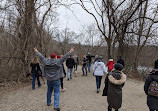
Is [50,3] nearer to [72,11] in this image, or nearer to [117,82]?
[72,11]

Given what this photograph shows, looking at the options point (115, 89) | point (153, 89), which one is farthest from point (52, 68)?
point (153, 89)

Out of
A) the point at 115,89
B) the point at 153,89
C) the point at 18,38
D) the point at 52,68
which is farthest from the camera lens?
the point at 18,38

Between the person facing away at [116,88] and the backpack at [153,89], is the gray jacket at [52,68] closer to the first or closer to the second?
the person facing away at [116,88]

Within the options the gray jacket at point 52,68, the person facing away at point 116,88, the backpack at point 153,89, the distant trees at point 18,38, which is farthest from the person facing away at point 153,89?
the distant trees at point 18,38

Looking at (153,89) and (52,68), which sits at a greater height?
(52,68)

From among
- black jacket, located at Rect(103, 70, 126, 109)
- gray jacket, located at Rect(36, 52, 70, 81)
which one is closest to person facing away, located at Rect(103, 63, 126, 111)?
black jacket, located at Rect(103, 70, 126, 109)

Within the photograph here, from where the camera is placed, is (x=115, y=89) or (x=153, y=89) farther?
(x=115, y=89)

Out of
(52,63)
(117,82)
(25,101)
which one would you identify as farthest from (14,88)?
(117,82)

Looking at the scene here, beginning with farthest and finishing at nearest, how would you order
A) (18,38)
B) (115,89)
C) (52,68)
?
(18,38) → (52,68) → (115,89)

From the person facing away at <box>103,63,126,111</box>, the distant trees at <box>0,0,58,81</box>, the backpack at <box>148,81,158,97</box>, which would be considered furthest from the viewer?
the distant trees at <box>0,0,58,81</box>

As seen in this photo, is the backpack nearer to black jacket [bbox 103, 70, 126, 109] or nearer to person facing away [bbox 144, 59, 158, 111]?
person facing away [bbox 144, 59, 158, 111]

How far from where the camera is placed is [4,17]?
6.88 meters

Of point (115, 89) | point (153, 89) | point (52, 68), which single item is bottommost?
point (115, 89)

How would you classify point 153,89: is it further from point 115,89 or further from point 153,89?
point 115,89
